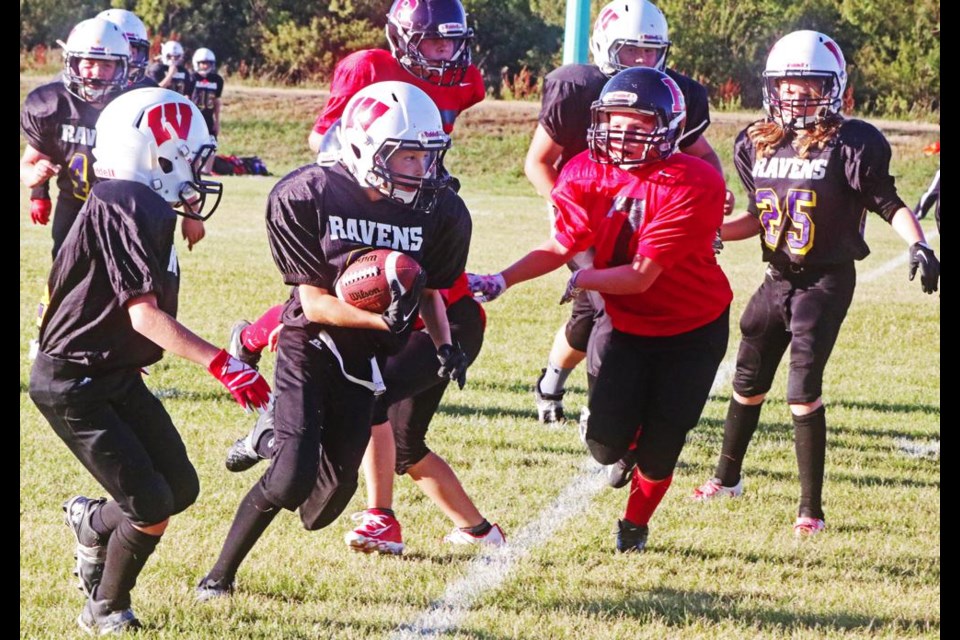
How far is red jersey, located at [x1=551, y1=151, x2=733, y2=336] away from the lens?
453 cm

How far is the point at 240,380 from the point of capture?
355cm

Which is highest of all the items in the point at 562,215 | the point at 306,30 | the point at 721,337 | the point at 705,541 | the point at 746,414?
the point at 306,30

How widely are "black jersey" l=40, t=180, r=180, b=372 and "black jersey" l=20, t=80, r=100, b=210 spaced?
3.20 meters

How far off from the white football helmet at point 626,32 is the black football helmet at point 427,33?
61cm

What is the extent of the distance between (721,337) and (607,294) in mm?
436

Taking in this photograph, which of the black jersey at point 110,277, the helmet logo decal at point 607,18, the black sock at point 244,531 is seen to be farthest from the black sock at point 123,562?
the helmet logo decal at point 607,18

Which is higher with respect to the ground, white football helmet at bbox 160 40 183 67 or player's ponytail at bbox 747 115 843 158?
white football helmet at bbox 160 40 183 67

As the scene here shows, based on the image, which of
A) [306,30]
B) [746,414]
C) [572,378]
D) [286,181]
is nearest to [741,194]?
[306,30]

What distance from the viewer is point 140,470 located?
377 centimetres

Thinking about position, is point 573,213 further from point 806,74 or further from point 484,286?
point 806,74

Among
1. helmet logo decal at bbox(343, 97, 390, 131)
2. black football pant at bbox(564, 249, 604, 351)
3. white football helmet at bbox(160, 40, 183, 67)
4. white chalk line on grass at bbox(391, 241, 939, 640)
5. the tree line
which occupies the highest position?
the tree line

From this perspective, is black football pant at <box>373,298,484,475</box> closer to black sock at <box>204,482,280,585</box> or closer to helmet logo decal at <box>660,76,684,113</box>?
black sock at <box>204,482,280,585</box>

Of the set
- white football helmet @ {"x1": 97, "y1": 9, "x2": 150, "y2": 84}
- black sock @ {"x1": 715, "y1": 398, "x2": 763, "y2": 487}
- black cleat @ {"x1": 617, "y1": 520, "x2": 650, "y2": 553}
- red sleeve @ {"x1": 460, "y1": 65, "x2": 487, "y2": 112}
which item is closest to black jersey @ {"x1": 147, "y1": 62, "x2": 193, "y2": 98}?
white football helmet @ {"x1": 97, "y1": 9, "x2": 150, "y2": 84}

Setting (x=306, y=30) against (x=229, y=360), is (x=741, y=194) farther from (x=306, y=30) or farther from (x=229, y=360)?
(x=229, y=360)
